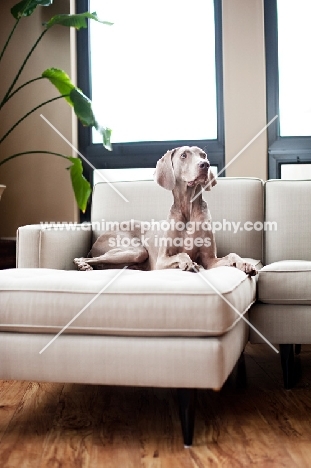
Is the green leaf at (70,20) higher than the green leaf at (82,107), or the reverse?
→ the green leaf at (70,20)

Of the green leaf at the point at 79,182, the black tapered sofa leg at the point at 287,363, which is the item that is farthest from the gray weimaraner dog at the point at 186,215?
the green leaf at the point at 79,182

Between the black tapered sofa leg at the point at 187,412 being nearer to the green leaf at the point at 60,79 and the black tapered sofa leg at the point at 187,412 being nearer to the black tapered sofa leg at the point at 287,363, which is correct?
the black tapered sofa leg at the point at 287,363

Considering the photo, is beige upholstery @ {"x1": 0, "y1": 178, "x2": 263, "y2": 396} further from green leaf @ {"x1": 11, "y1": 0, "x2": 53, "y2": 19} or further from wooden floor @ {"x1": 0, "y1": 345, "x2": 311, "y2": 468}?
green leaf @ {"x1": 11, "y1": 0, "x2": 53, "y2": 19}

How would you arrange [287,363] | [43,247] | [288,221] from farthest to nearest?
[288,221] < [43,247] < [287,363]

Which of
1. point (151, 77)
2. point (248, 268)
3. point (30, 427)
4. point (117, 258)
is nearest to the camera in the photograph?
point (30, 427)

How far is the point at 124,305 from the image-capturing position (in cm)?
161

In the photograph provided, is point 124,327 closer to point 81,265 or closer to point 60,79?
point 81,265

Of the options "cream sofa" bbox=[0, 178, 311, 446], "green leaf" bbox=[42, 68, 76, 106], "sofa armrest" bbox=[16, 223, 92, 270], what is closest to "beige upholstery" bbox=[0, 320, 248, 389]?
"cream sofa" bbox=[0, 178, 311, 446]

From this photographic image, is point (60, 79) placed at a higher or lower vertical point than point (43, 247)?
higher

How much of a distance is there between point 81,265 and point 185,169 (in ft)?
2.00

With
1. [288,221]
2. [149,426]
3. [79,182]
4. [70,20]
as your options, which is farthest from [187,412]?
[70,20]

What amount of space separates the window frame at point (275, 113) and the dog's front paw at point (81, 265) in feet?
5.52

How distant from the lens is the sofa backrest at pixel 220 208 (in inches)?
105

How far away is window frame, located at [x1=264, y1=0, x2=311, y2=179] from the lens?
142 inches
